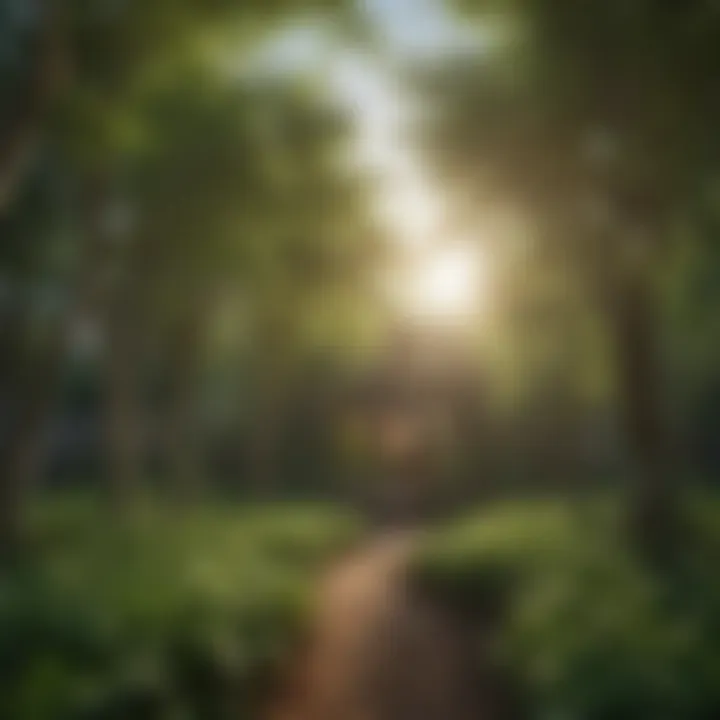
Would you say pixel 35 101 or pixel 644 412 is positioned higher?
pixel 35 101

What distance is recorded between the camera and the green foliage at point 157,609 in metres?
2.32

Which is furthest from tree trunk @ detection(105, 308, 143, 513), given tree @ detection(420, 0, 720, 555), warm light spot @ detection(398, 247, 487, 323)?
tree @ detection(420, 0, 720, 555)

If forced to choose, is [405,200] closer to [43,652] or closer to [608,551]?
[608,551]

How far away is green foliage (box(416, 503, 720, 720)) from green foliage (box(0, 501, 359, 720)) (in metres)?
0.28

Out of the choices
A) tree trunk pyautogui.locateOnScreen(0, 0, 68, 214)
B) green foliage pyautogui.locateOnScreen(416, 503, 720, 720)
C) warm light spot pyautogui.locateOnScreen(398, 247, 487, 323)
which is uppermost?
tree trunk pyautogui.locateOnScreen(0, 0, 68, 214)

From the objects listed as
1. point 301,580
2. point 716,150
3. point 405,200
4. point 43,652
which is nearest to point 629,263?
point 716,150

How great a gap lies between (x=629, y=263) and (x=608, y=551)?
1.90 feet

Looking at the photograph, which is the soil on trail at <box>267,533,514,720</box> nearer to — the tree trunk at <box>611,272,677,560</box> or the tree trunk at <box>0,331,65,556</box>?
the tree trunk at <box>611,272,677,560</box>

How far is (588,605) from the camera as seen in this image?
2402 mm

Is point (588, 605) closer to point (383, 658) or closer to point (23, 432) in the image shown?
point (383, 658)

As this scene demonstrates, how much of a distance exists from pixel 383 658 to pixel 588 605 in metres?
0.42

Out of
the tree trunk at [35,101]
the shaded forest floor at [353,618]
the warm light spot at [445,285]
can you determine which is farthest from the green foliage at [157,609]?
the tree trunk at [35,101]

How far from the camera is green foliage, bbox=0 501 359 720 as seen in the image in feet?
7.63

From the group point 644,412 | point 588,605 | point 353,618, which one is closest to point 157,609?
point 353,618
